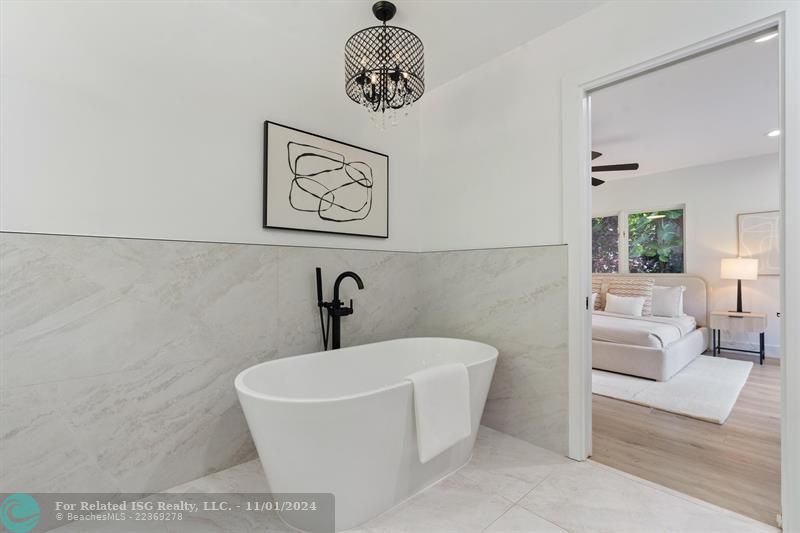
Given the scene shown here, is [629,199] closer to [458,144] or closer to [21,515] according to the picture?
[458,144]

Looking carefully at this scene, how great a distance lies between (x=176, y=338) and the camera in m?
1.84

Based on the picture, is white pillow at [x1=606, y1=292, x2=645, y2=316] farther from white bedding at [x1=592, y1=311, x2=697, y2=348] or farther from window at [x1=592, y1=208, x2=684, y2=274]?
window at [x1=592, y1=208, x2=684, y2=274]

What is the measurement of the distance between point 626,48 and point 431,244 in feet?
5.45

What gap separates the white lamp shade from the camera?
14.3 ft

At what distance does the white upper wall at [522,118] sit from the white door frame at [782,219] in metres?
0.04

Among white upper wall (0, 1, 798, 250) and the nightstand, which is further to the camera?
the nightstand

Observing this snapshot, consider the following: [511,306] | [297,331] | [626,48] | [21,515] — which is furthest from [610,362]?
[21,515]

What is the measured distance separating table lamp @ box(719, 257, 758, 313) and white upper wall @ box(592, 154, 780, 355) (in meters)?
0.15

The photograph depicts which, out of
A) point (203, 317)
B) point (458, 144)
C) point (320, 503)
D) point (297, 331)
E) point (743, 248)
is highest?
point (458, 144)

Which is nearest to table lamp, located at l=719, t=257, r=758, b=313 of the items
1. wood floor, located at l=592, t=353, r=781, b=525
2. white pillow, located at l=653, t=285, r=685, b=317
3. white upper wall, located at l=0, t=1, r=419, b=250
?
white pillow, located at l=653, t=285, r=685, b=317

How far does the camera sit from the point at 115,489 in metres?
1.67

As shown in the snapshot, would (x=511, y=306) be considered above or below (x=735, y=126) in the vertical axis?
below

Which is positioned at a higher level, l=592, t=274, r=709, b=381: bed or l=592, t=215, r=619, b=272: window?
l=592, t=215, r=619, b=272: window

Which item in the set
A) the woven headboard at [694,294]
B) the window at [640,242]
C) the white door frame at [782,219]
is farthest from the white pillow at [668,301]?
the white door frame at [782,219]
